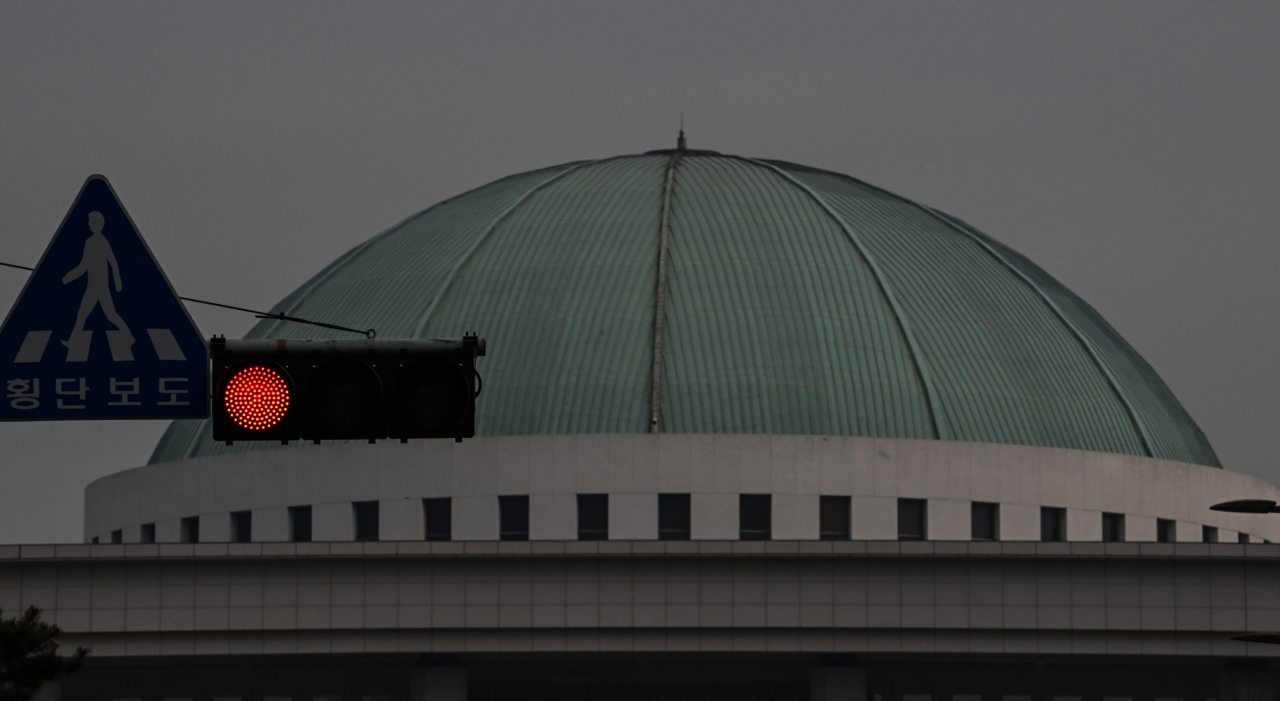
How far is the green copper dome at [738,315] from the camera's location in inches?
2448

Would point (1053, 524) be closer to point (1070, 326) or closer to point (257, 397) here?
point (1070, 326)

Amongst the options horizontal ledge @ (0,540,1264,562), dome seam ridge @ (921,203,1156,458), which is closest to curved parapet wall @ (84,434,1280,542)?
horizontal ledge @ (0,540,1264,562)

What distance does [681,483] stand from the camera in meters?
58.8

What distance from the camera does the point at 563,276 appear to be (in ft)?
215

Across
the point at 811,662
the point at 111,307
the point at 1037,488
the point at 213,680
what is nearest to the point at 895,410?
the point at 1037,488

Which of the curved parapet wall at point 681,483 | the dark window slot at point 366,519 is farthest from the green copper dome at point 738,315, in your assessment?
the dark window slot at point 366,519

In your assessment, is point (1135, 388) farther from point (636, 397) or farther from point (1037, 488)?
point (636, 397)

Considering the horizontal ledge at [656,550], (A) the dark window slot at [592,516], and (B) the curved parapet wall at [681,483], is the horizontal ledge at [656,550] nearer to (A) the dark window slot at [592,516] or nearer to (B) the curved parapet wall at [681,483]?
(B) the curved parapet wall at [681,483]

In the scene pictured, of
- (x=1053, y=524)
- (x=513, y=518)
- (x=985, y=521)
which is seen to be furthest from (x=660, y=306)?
(x=1053, y=524)

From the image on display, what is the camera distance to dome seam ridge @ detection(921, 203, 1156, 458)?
2635 inches

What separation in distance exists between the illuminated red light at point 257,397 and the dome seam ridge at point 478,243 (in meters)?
42.4

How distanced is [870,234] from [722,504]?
1260cm

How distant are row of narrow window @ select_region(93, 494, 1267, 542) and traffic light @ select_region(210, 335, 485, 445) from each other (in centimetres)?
3838

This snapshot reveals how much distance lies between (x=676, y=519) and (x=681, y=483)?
2.89 ft
